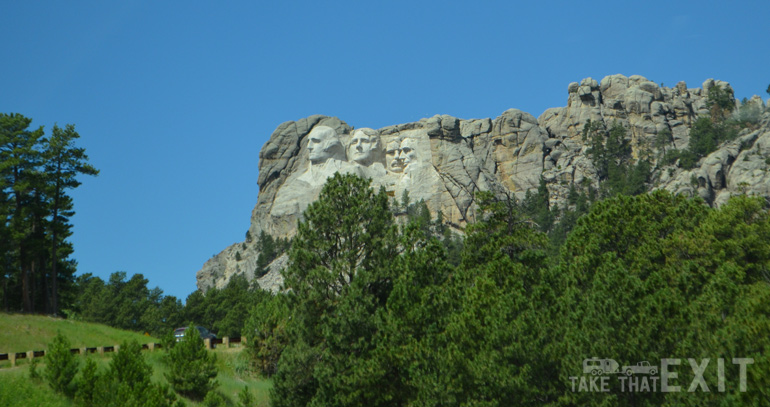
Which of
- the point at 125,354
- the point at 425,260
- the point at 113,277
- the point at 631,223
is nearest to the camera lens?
the point at 125,354

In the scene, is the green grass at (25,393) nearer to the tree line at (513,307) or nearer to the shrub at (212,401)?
the shrub at (212,401)

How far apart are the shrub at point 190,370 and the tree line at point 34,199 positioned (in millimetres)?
17022

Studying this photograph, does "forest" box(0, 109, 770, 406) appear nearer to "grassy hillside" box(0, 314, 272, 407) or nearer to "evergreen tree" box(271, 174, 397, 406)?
"evergreen tree" box(271, 174, 397, 406)

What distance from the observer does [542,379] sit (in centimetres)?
2303

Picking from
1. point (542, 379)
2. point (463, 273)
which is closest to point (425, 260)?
point (463, 273)

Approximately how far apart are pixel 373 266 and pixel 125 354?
930cm

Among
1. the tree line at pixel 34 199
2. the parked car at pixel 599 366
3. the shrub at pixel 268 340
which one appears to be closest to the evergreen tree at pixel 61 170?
the tree line at pixel 34 199

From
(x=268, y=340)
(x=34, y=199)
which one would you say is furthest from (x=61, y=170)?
(x=268, y=340)

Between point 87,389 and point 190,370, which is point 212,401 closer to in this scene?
point 190,370

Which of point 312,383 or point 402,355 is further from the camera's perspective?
point 312,383

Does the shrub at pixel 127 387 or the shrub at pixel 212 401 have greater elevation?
the shrub at pixel 127 387

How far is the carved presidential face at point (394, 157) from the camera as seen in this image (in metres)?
89.1

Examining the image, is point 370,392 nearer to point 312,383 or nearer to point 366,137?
point 312,383

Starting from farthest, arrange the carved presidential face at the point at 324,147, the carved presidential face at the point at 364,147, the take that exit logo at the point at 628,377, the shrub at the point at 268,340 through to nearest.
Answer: the carved presidential face at the point at 324,147
the carved presidential face at the point at 364,147
the shrub at the point at 268,340
the take that exit logo at the point at 628,377
